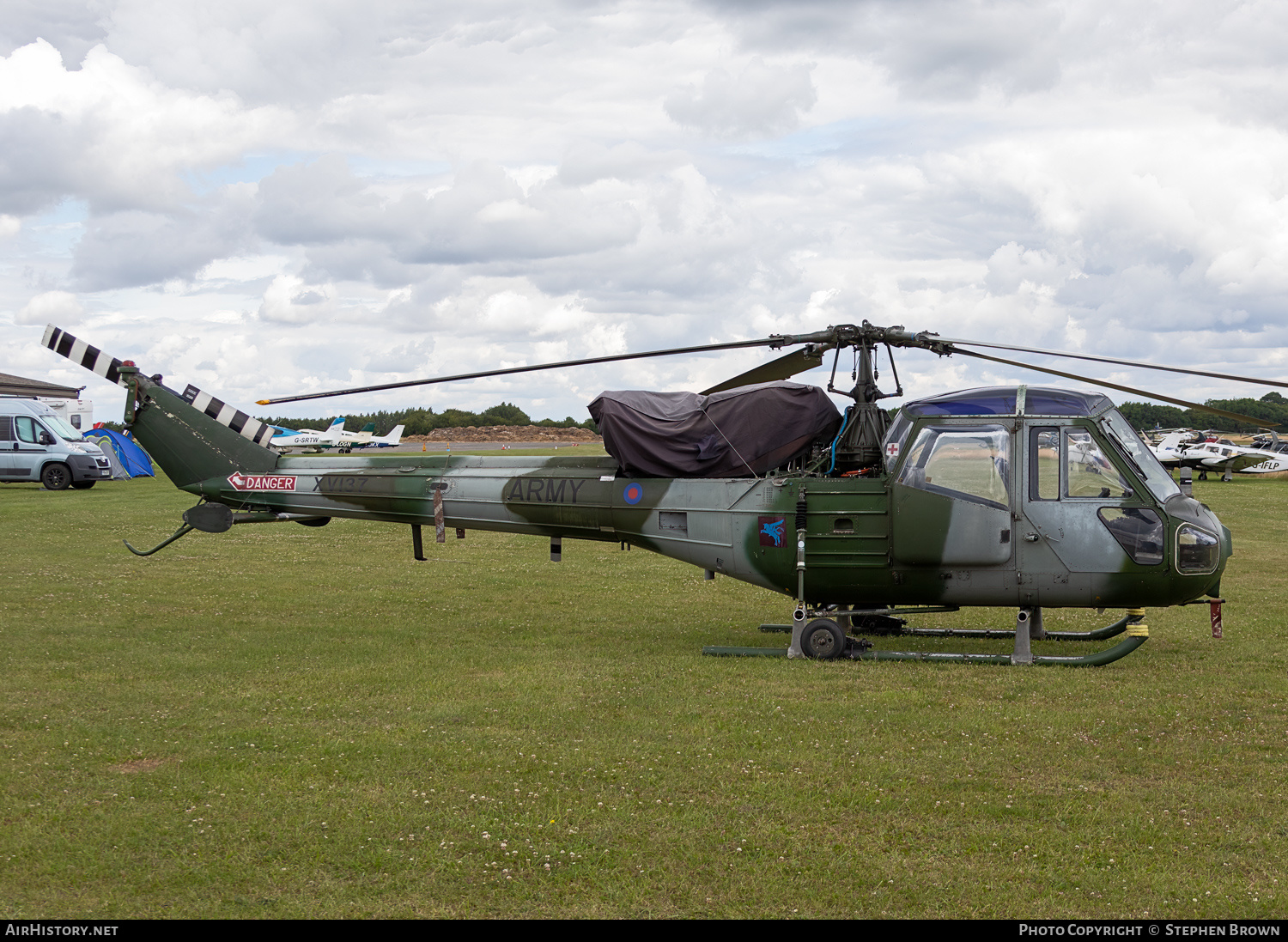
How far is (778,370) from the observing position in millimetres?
11969

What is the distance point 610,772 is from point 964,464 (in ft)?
17.0

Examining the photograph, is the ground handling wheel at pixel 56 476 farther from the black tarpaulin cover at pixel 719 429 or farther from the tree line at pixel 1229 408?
the tree line at pixel 1229 408

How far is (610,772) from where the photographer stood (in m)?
7.45

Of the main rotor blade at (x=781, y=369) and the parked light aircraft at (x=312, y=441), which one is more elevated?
the parked light aircraft at (x=312, y=441)

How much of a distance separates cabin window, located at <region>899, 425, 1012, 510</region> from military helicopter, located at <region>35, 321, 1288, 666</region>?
19mm

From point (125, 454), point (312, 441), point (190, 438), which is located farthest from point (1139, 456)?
point (312, 441)

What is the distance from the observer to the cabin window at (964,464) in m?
10.5

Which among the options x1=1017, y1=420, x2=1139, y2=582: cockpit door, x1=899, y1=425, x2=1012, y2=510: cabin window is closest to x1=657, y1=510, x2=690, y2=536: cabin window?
x1=899, y1=425, x2=1012, y2=510: cabin window

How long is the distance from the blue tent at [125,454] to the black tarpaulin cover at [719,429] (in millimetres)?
35594

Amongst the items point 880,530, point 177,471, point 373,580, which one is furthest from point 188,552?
point 880,530

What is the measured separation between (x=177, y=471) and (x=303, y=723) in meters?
6.89

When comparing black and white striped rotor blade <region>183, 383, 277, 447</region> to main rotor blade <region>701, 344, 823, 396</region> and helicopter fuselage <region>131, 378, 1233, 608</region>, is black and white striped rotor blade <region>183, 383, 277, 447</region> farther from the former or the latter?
main rotor blade <region>701, 344, 823, 396</region>

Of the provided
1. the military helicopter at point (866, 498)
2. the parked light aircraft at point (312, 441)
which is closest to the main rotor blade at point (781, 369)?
the military helicopter at point (866, 498)

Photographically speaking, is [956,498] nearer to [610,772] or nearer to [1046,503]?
[1046,503]
